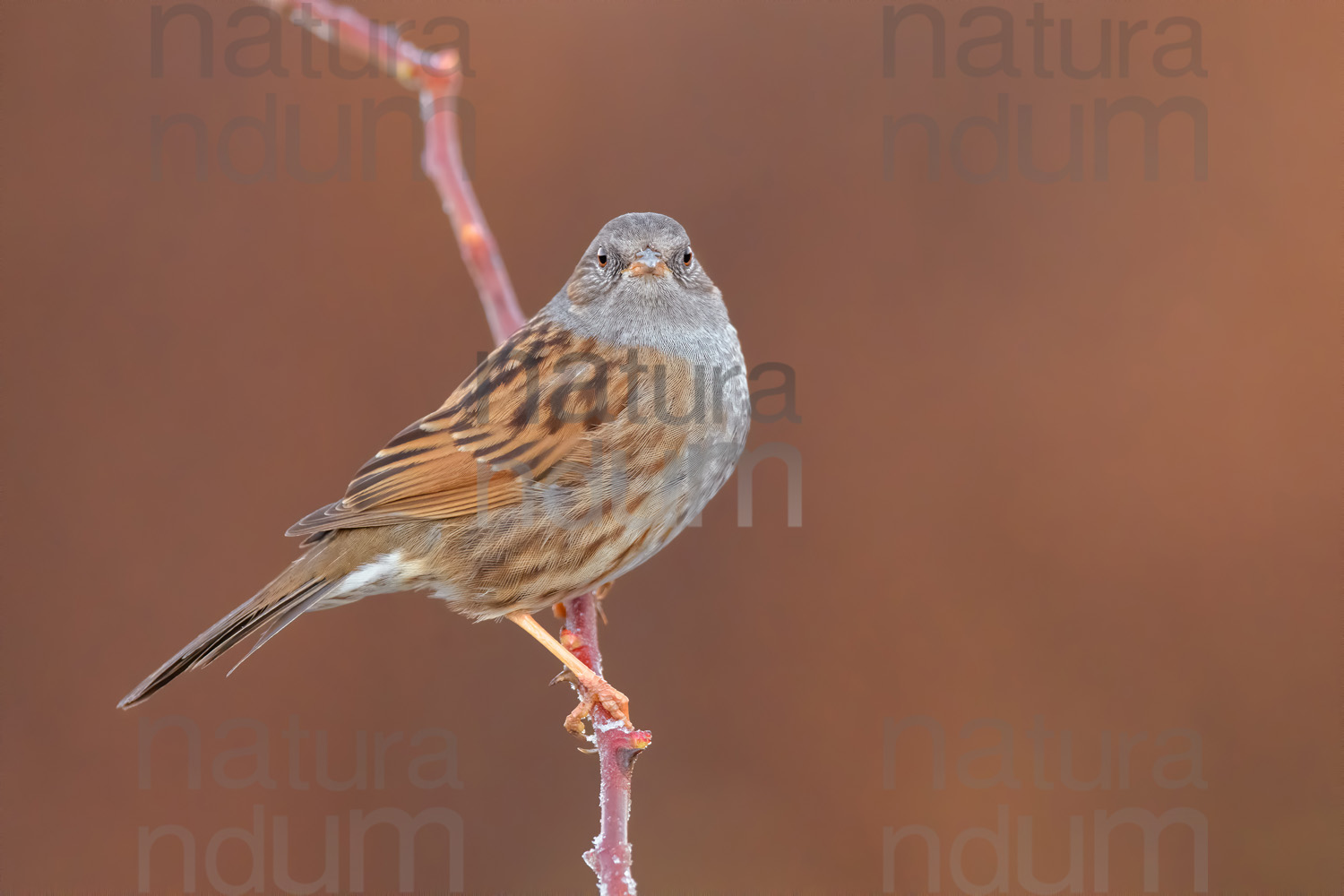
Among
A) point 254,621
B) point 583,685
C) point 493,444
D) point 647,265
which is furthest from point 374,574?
point 647,265

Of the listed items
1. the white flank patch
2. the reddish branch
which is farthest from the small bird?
the reddish branch

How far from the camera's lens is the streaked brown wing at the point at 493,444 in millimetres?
3014

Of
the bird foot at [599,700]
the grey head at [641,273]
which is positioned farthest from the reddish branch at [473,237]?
the grey head at [641,273]

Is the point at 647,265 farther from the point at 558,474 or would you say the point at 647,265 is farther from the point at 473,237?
the point at 558,474

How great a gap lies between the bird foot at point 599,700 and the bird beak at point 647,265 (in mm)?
1194

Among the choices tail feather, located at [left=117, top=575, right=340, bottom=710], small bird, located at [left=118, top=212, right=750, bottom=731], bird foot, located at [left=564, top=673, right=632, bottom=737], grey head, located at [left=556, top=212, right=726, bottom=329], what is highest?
grey head, located at [left=556, top=212, right=726, bottom=329]

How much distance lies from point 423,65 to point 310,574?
1.49m

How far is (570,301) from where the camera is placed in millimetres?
3320

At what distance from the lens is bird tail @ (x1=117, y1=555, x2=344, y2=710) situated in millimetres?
2611

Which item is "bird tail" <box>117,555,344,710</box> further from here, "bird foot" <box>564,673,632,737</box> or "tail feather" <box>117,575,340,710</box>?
"bird foot" <box>564,673,632,737</box>

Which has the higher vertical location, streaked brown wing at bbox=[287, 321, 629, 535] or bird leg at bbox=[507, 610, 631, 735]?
streaked brown wing at bbox=[287, 321, 629, 535]

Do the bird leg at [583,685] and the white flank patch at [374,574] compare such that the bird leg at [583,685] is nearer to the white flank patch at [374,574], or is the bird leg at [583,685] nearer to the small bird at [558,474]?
the small bird at [558,474]

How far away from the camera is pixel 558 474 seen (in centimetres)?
303

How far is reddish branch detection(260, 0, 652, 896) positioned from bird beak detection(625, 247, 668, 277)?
49 centimetres
